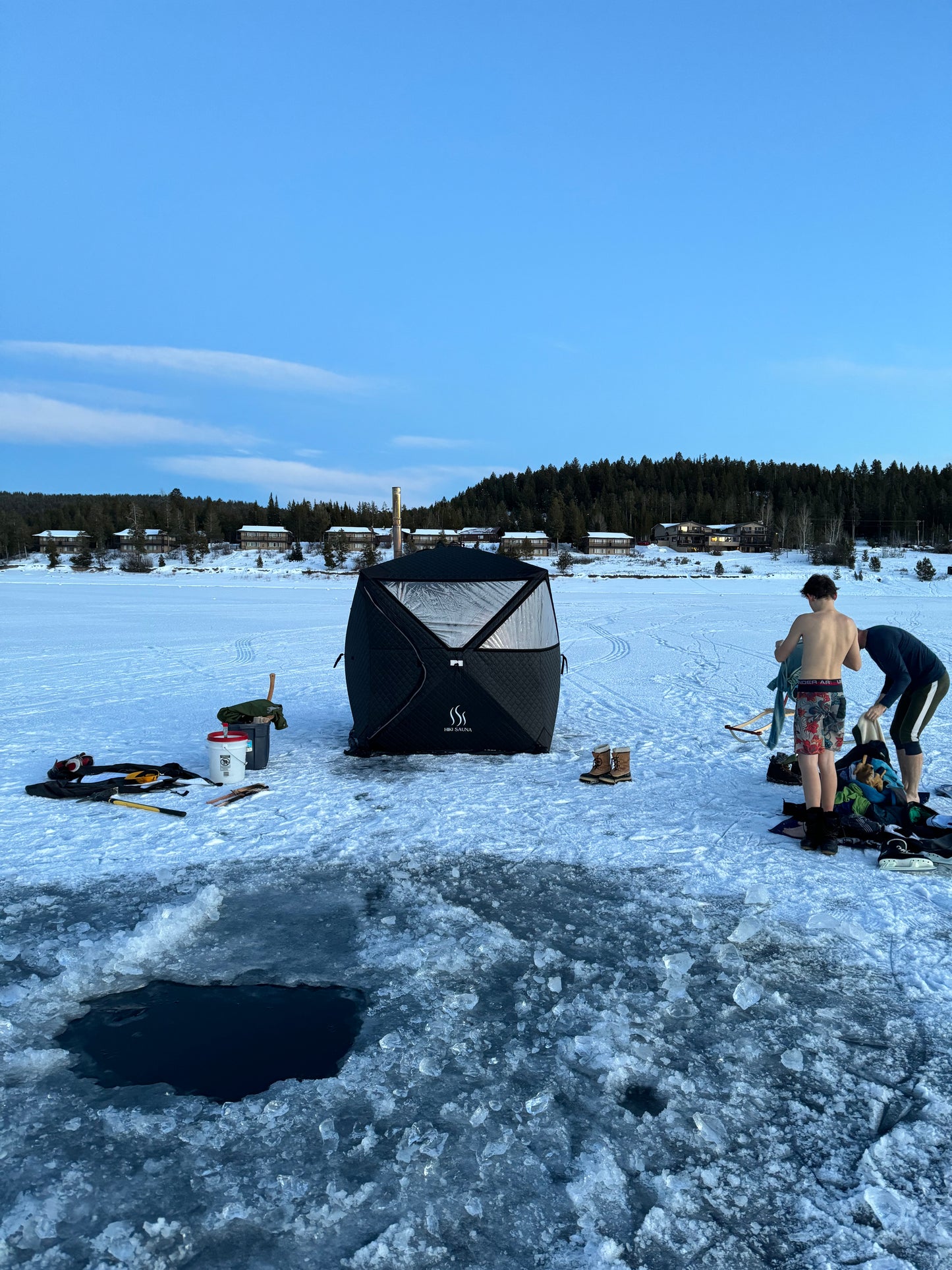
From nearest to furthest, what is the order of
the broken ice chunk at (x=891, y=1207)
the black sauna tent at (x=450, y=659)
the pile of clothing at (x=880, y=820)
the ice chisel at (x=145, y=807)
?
1. the broken ice chunk at (x=891, y=1207)
2. the pile of clothing at (x=880, y=820)
3. the ice chisel at (x=145, y=807)
4. the black sauna tent at (x=450, y=659)

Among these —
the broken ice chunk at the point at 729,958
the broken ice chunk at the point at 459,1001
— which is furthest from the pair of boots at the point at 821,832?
the broken ice chunk at the point at 459,1001

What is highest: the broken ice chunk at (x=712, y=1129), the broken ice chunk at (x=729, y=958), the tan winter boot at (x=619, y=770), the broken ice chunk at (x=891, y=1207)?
the tan winter boot at (x=619, y=770)

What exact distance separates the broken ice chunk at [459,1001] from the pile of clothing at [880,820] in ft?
10.3

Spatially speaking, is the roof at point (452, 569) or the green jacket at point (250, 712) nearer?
the green jacket at point (250, 712)

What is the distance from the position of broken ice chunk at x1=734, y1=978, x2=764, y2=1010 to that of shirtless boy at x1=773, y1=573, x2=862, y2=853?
214 cm

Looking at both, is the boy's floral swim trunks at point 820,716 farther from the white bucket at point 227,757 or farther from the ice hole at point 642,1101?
the white bucket at point 227,757

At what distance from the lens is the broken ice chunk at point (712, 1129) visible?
9.21ft

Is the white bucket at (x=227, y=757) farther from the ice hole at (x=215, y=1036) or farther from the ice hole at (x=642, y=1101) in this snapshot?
the ice hole at (x=642, y=1101)

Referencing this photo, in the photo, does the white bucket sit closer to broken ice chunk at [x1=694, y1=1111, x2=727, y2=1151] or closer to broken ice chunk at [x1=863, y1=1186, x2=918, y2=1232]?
broken ice chunk at [x1=694, y1=1111, x2=727, y2=1151]

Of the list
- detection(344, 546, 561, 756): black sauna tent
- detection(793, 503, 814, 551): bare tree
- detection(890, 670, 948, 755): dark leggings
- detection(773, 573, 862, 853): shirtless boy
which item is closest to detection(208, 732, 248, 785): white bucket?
detection(344, 546, 561, 756): black sauna tent

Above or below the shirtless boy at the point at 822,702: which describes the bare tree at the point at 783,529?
above

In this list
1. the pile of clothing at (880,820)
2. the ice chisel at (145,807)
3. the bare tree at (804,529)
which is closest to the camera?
the pile of clothing at (880,820)

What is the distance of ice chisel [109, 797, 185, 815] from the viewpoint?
648 centimetres

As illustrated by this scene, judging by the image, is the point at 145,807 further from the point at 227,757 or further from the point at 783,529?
the point at 783,529
